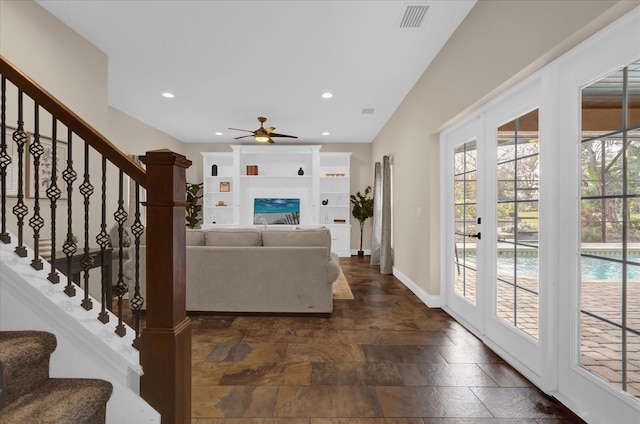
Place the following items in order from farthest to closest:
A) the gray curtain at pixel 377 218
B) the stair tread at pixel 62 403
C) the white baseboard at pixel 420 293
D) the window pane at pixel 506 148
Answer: the gray curtain at pixel 377 218, the white baseboard at pixel 420 293, the window pane at pixel 506 148, the stair tread at pixel 62 403

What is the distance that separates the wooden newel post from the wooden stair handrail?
0.11m

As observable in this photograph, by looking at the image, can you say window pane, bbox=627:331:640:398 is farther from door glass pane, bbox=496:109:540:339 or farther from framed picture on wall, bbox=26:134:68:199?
framed picture on wall, bbox=26:134:68:199

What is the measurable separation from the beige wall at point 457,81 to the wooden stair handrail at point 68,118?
2.39m

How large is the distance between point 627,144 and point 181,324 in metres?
2.36

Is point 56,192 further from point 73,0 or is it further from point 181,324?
point 73,0

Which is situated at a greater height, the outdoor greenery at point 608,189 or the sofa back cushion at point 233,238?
the outdoor greenery at point 608,189

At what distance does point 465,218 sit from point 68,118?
328 centimetres

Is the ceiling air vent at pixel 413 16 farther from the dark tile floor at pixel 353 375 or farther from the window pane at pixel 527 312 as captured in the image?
the dark tile floor at pixel 353 375

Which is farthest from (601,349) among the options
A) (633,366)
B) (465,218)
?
(465,218)

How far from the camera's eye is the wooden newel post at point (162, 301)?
1.50 metres

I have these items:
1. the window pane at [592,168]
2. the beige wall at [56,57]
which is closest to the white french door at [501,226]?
the window pane at [592,168]

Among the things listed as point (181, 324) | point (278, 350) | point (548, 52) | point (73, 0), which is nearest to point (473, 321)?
point (278, 350)

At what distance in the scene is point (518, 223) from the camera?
2486 millimetres

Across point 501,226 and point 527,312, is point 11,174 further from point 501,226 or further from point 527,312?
point 527,312
